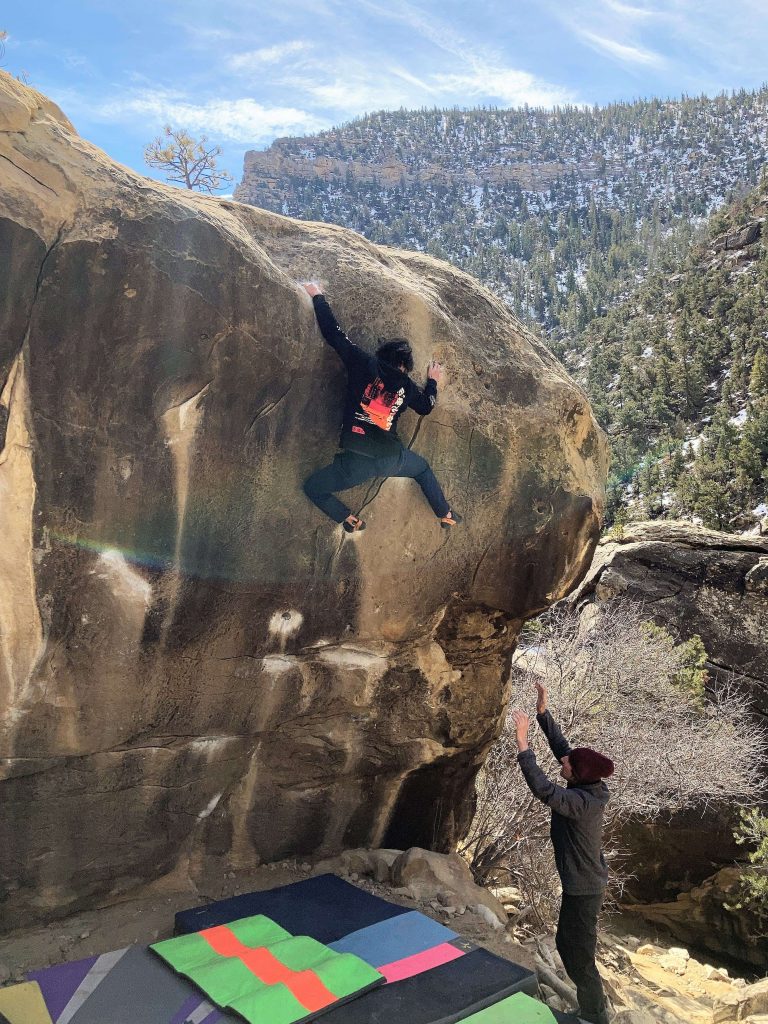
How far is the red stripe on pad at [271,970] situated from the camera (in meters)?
4.20

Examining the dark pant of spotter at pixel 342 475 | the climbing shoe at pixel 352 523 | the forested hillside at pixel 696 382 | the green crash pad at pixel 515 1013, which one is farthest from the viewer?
the forested hillside at pixel 696 382

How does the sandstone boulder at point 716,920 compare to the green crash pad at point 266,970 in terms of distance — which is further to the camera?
the sandstone boulder at point 716,920

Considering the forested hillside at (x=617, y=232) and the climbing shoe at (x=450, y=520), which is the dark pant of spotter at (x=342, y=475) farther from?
the forested hillside at (x=617, y=232)

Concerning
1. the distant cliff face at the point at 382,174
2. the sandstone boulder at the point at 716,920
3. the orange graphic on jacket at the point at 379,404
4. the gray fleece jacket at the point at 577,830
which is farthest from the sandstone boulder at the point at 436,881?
the distant cliff face at the point at 382,174

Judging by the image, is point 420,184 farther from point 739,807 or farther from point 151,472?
point 151,472

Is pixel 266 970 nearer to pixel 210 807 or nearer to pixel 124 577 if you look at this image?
pixel 210 807

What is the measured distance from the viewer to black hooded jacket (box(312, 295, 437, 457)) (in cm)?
520

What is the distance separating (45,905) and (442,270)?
5.25 m

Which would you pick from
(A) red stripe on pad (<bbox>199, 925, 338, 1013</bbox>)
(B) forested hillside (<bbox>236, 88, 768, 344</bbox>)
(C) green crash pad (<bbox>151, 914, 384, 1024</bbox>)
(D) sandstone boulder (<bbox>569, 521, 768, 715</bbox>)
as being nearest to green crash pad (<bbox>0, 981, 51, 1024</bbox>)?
(C) green crash pad (<bbox>151, 914, 384, 1024</bbox>)

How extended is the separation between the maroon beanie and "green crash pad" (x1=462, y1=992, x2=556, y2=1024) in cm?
118

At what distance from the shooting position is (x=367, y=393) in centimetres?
521

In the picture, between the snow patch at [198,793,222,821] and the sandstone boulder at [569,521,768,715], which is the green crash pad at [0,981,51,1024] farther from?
the sandstone boulder at [569,521,768,715]

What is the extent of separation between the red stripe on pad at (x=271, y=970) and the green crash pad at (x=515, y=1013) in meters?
0.73

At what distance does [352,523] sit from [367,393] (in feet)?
2.88
